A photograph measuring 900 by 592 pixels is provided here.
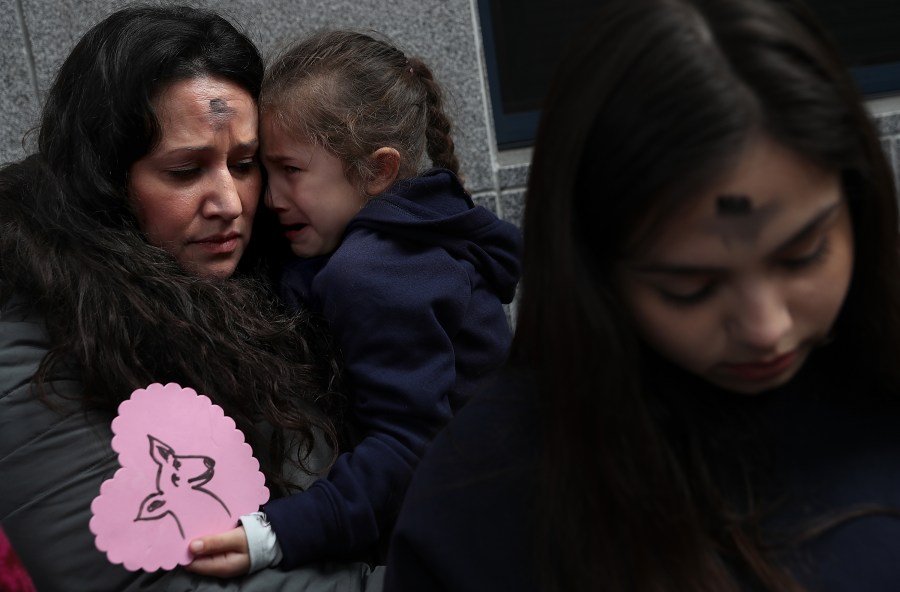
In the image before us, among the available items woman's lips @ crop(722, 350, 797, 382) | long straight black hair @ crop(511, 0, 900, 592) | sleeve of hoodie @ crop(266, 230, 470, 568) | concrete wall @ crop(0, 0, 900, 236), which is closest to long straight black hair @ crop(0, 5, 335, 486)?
sleeve of hoodie @ crop(266, 230, 470, 568)

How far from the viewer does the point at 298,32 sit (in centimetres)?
379

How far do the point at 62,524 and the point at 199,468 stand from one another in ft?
0.85

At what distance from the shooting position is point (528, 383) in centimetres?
153

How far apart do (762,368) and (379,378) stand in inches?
41.3

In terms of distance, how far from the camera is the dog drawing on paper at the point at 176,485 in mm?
2018

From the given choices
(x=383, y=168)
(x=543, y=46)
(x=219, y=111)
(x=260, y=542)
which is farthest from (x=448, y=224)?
(x=543, y=46)

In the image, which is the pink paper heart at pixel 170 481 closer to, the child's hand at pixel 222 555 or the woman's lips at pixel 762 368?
the child's hand at pixel 222 555

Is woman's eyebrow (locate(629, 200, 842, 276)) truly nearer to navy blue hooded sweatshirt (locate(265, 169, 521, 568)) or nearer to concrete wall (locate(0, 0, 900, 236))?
navy blue hooded sweatshirt (locate(265, 169, 521, 568))

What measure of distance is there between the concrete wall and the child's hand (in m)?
2.06

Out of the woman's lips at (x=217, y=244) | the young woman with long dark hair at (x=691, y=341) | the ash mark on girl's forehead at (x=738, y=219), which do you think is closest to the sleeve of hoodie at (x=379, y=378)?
the woman's lips at (x=217, y=244)

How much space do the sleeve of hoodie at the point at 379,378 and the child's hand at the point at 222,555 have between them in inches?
2.9

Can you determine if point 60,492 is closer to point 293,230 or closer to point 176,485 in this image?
point 176,485

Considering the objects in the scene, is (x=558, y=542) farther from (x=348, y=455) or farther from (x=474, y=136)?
(x=474, y=136)

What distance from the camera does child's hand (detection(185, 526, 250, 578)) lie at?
2023mm
